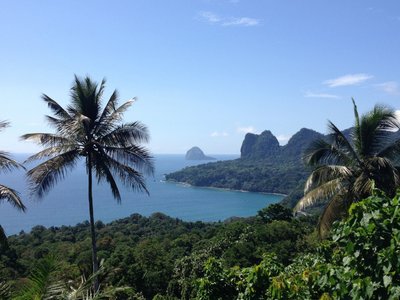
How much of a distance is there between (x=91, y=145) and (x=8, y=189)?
7.81 feet

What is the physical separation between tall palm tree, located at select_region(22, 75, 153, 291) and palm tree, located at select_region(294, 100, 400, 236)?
15.0ft

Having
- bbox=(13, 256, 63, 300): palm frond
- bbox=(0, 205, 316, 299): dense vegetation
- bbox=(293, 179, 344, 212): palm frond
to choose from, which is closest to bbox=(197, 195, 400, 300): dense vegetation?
bbox=(13, 256, 63, 300): palm frond

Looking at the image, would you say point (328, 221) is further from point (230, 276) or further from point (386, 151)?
point (230, 276)

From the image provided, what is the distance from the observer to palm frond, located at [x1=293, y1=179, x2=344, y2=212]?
30.8 feet

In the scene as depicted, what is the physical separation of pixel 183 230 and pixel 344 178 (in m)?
44.1

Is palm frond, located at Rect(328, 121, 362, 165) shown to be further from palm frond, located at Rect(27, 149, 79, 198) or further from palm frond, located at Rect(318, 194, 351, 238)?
palm frond, located at Rect(27, 149, 79, 198)

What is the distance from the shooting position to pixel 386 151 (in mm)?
9508

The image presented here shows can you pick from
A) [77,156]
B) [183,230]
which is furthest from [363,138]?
[183,230]

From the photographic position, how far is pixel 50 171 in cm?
1075

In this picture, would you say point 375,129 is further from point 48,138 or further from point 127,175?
point 48,138

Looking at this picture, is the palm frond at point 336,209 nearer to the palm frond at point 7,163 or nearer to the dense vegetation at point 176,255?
the palm frond at point 7,163

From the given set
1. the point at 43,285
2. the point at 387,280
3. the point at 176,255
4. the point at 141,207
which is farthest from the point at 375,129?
the point at 141,207

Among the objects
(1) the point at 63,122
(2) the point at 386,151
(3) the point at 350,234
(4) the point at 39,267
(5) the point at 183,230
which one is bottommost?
(5) the point at 183,230

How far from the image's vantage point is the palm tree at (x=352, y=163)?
30.2 ft
